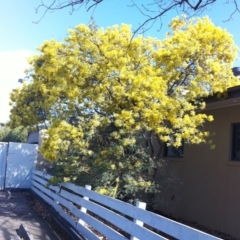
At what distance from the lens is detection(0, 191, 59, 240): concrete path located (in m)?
8.83

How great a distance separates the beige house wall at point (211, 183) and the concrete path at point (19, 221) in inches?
148

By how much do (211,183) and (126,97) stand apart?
3.03 m

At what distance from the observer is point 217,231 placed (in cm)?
998

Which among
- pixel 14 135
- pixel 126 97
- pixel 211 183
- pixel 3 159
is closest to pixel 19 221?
pixel 126 97

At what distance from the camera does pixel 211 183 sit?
10492 millimetres

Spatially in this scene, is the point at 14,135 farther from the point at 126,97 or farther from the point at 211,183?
the point at 211,183

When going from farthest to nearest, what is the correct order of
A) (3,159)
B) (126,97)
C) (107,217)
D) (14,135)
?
(14,135) < (3,159) < (126,97) < (107,217)

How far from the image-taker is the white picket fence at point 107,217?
5.39 m

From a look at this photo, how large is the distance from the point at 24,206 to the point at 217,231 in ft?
20.6

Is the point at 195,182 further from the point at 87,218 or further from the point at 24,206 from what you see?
the point at 24,206

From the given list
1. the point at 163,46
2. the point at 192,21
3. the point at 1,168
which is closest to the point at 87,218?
the point at 163,46

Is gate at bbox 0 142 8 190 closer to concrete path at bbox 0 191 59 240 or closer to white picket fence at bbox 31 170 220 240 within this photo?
concrete path at bbox 0 191 59 240

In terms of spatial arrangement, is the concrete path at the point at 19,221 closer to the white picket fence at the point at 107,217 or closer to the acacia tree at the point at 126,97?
the white picket fence at the point at 107,217

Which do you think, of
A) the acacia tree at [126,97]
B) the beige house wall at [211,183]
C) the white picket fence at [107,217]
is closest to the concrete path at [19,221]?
the white picket fence at [107,217]
